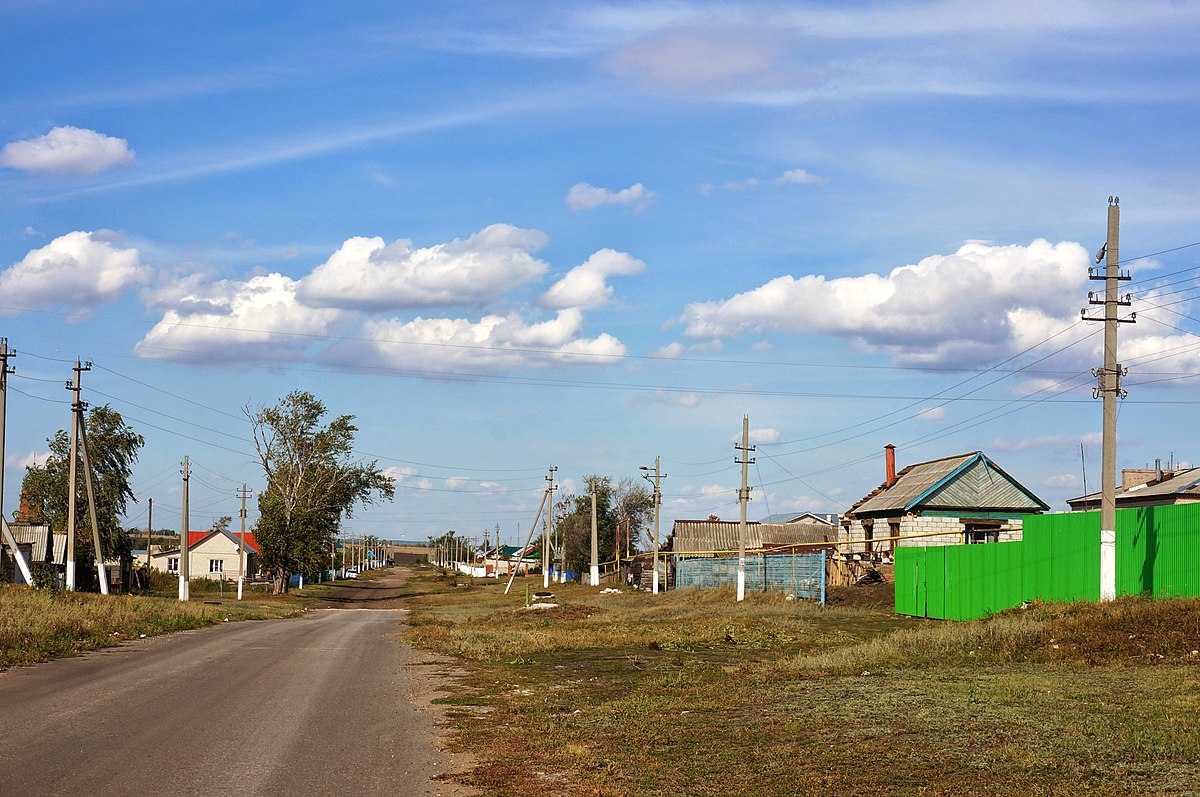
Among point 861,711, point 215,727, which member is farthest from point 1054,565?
point 215,727

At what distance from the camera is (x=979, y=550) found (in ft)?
94.8

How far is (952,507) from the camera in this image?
47438 millimetres

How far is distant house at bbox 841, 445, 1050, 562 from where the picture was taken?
155 feet

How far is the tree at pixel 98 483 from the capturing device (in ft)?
249

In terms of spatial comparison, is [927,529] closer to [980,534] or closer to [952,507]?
[952,507]

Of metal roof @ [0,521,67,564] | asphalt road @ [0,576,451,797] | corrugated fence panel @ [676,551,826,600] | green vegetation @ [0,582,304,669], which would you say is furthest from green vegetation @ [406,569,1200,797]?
metal roof @ [0,521,67,564]

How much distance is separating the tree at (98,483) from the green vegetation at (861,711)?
58280mm

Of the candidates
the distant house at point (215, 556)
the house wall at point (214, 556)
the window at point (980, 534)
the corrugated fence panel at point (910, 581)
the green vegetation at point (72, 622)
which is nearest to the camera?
the green vegetation at point (72, 622)

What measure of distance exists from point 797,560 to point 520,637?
17579 millimetres

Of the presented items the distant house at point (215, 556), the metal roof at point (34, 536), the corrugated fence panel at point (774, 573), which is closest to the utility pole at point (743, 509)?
the corrugated fence panel at point (774, 573)

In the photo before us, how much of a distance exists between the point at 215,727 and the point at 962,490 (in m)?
40.6

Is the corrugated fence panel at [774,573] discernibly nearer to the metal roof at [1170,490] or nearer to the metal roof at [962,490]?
the metal roof at [962,490]

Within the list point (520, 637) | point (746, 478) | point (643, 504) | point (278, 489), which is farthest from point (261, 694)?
point (643, 504)

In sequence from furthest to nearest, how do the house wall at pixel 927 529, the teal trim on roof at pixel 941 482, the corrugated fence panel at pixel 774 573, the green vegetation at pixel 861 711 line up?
1. the teal trim on roof at pixel 941 482
2. the house wall at pixel 927 529
3. the corrugated fence panel at pixel 774 573
4. the green vegetation at pixel 861 711
